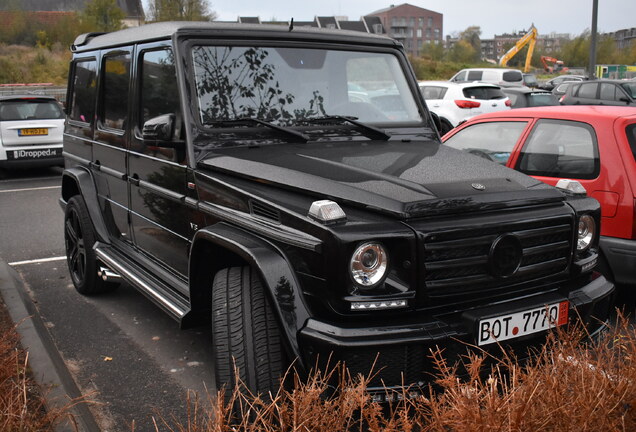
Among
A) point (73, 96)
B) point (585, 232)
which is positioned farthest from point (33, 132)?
point (585, 232)

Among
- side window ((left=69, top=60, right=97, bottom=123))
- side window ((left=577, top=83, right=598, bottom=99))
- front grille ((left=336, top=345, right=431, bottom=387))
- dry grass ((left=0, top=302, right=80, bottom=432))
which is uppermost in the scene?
side window ((left=69, top=60, right=97, bottom=123))

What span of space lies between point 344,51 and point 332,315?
2.29 meters

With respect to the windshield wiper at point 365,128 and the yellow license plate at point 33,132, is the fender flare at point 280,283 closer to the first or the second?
the windshield wiper at point 365,128

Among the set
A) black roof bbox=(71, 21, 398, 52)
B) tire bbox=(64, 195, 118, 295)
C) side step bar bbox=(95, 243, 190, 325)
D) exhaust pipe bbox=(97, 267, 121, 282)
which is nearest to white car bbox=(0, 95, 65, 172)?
tire bbox=(64, 195, 118, 295)

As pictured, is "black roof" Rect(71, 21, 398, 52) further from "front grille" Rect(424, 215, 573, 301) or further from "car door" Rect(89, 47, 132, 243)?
"front grille" Rect(424, 215, 573, 301)

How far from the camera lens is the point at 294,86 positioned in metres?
4.25

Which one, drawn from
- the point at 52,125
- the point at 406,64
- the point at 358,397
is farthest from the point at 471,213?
the point at 52,125

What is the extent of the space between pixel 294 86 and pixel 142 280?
164cm

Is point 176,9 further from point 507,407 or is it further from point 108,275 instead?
point 507,407

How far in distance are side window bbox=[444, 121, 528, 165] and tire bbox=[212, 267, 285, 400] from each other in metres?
3.47

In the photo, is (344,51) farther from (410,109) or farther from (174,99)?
(174,99)

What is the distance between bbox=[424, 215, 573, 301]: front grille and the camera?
2.96 meters

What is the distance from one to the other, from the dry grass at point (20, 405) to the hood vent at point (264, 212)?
1191 mm

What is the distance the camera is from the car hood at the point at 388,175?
3080 millimetres
